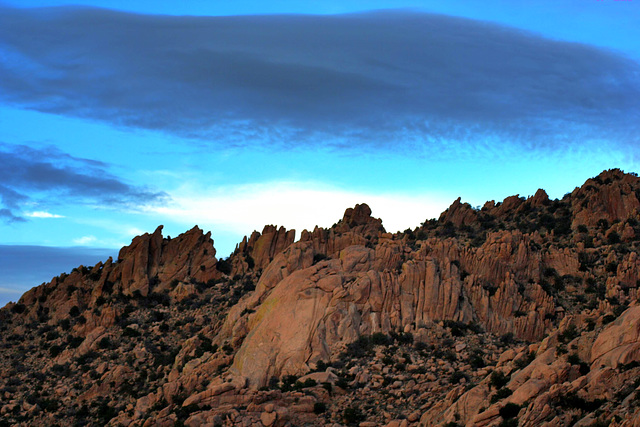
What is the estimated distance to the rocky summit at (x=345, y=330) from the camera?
2377 inches

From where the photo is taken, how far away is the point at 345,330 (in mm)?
80500

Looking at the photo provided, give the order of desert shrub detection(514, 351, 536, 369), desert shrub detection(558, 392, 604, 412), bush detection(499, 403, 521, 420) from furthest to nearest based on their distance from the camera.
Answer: desert shrub detection(514, 351, 536, 369)
bush detection(499, 403, 521, 420)
desert shrub detection(558, 392, 604, 412)

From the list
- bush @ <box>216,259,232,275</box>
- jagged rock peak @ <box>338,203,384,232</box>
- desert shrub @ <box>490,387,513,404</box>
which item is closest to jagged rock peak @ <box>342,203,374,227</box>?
jagged rock peak @ <box>338,203,384,232</box>

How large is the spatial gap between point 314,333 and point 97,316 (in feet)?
104

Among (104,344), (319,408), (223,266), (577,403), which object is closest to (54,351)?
(104,344)

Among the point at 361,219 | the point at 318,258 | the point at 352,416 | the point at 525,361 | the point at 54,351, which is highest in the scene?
the point at 361,219

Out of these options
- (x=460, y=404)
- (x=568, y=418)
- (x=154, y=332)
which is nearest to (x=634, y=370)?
(x=568, y=418)

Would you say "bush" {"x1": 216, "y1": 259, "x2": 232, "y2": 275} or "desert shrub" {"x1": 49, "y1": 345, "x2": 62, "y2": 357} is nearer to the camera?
"desert shrub" {"x1": 49, "y1": 345, "x2": 62, "y2": 357}

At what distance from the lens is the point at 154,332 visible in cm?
9569

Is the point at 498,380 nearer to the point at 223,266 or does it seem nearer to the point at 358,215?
the point at 223,266

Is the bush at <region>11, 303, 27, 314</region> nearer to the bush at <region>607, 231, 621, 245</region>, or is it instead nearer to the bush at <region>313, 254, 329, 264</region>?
the bush at <region>313, 254, 329, 264</region>

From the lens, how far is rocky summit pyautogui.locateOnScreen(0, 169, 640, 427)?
60.4 meters

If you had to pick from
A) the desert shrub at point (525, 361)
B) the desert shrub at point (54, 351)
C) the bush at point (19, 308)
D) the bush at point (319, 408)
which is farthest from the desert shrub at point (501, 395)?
the bush at point (19, 308)

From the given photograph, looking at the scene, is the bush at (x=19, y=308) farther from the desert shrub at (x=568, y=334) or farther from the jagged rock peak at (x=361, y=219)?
the desert shrub at (x=568, y=334)
